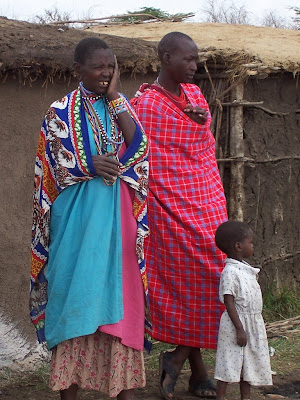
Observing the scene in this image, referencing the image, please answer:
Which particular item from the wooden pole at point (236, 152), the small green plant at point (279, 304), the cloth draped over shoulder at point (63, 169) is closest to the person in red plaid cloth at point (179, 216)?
the cloth draped over shoulder at point (63, 169)

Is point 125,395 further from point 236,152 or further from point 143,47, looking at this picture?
point 236,152

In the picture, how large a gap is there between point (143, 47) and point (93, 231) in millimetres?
1852

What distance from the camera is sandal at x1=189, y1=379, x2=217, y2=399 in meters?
4.51

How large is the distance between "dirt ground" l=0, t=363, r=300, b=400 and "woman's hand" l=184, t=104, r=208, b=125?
1.58m

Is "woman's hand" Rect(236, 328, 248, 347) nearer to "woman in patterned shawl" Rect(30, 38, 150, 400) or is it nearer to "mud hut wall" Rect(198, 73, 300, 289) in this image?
"woman in patterned shawl" Rect(30, 38, 150, 400)

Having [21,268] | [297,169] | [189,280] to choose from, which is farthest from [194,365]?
[297,169]

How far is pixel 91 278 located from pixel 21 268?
1208 mm

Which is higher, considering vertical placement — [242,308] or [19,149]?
[19,149]

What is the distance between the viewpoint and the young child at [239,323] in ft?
13.4

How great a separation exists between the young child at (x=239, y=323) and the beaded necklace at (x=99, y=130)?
817 mm

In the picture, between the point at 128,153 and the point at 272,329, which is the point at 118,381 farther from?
the point at 272,329

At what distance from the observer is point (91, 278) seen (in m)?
3.64

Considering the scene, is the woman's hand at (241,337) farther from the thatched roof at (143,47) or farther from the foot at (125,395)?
the thatched roof at (143,47)

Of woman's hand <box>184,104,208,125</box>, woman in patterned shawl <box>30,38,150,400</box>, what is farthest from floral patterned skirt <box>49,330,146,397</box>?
woman's hand <box>184,104,208,125</box>
